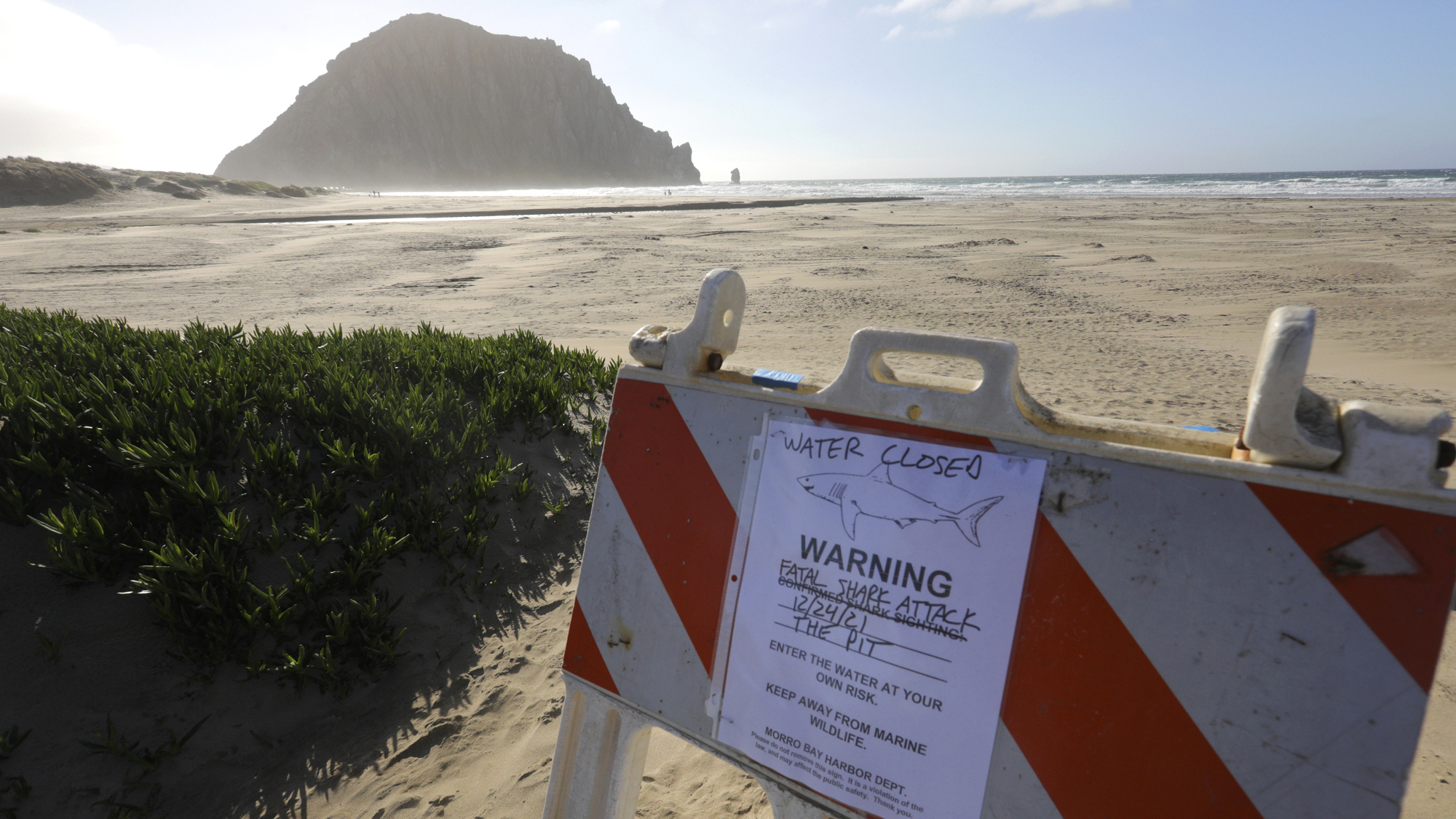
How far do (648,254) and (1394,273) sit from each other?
1412cm

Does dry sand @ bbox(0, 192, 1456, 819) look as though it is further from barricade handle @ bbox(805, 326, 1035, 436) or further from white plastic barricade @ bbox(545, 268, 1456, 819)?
barricade handle @ bbox(805, 326, 1035, 436)

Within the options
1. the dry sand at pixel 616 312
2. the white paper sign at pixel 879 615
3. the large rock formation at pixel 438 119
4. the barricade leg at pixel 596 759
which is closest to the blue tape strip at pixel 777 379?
the white paper sign at pixel 879 615

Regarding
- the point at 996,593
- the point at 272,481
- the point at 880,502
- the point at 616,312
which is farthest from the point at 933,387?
the point at 616,312

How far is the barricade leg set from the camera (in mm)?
1675

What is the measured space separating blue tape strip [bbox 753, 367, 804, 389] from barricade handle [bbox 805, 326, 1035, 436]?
0.27 feet

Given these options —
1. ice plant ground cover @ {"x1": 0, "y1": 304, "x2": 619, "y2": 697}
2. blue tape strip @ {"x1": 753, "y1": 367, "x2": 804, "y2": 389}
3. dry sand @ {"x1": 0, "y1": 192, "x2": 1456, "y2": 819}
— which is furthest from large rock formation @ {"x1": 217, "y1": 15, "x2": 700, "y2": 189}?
blue tape strip @ {"x1": 753, "y1": 367, "x2": 804, "y2": 389}

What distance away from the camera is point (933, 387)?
1450mm

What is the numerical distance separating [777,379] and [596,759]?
1171 millimetres

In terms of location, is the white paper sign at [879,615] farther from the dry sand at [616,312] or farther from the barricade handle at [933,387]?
the dry sand at [616,312]

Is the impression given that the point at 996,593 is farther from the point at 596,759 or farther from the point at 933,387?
the point at 596,759

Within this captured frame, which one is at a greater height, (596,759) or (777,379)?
(777,379)

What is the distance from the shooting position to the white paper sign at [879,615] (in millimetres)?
1244

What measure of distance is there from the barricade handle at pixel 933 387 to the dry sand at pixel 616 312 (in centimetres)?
173

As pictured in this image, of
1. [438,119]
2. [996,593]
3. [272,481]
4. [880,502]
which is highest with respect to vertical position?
[438,119]
